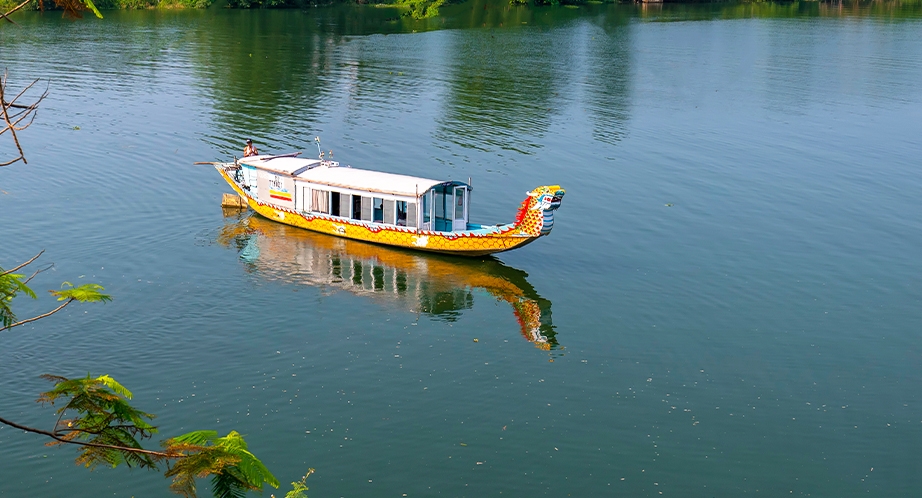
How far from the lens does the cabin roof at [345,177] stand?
4241cm

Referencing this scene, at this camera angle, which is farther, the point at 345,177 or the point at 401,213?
the point at 345,177

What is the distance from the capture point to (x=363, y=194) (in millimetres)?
43469

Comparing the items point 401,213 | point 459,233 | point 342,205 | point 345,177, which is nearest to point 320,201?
point 342,205

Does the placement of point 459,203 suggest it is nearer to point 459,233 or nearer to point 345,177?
point 459,233

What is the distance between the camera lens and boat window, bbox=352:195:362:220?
144 ft

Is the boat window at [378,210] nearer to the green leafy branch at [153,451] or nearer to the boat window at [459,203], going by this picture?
the boat window at [459,203]

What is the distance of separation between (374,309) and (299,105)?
41.3 metres

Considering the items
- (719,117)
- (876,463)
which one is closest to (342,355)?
(876,463)

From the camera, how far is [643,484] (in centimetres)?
2483

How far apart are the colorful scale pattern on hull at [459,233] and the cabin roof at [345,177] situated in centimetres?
166

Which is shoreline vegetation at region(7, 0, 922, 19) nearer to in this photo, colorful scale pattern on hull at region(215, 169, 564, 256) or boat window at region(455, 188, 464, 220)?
colorful scale pattern on hull at region(215, 169, 564, 256)

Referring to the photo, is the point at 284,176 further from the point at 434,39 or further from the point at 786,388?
the point at 434,39

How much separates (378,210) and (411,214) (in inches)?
76.4

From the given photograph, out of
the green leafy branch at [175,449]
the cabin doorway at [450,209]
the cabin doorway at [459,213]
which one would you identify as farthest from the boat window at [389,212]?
the green leafy branch at [175,449]
